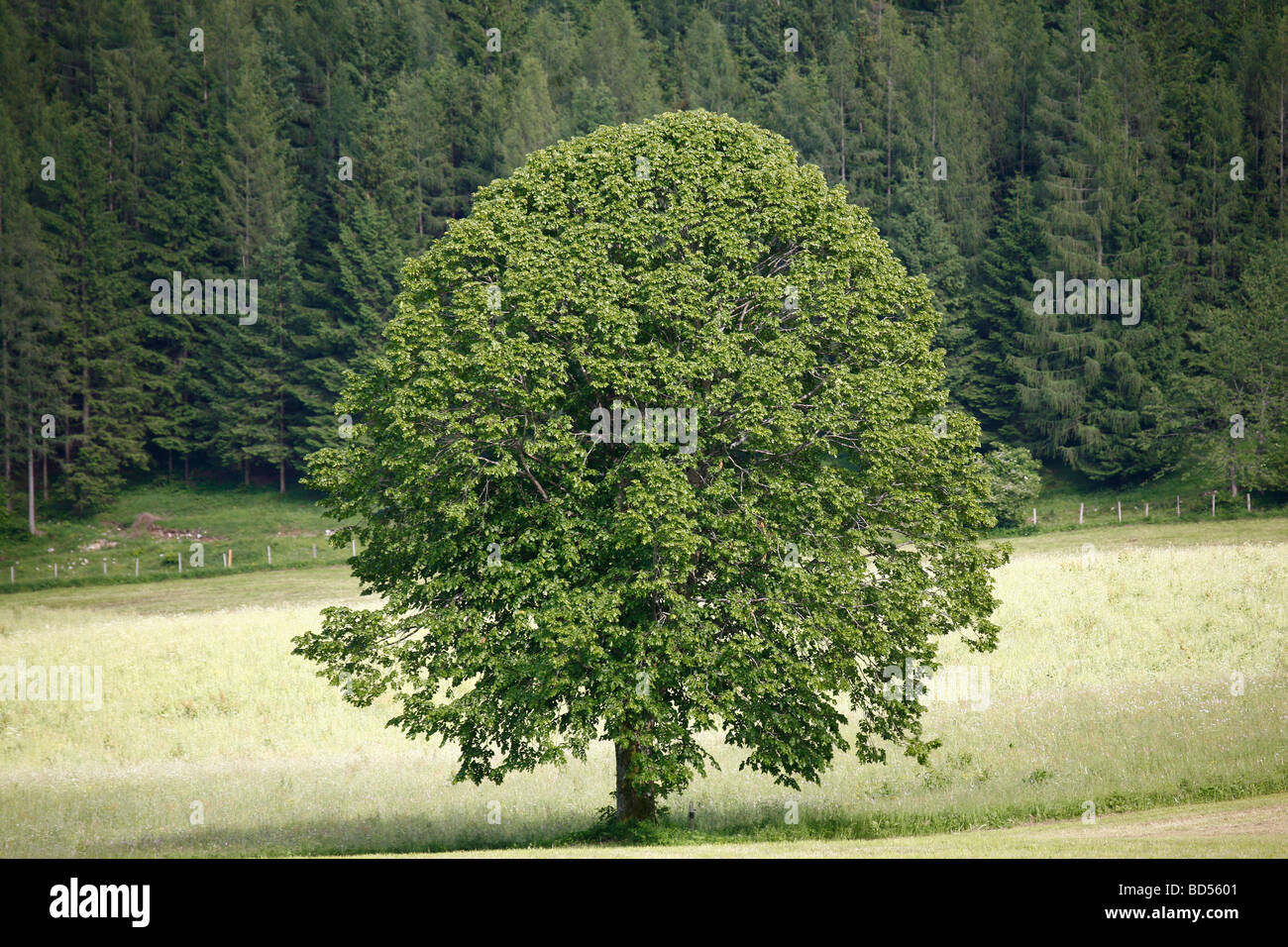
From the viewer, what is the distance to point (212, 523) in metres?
92.5

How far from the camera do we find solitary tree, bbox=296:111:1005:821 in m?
22.7

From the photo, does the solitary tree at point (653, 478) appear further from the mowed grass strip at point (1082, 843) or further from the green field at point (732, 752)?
the green field at point (732, 752)

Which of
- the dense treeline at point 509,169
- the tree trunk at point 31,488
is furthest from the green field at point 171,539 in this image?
the dense treeline at point 509,169

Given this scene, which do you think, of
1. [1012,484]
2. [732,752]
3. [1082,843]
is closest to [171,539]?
[1012,484]

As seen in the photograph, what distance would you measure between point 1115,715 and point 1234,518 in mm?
48389

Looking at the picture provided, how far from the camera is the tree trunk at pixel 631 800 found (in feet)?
82.1

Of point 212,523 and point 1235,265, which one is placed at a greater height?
point 1235,265

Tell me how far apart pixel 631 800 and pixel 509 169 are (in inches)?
3521

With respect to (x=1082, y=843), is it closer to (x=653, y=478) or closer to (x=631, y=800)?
(x=653, y=478)

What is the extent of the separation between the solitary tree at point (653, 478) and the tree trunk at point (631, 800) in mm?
54

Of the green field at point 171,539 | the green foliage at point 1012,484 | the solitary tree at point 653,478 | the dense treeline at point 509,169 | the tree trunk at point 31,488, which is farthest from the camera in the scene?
the dense treeline at point 509,169

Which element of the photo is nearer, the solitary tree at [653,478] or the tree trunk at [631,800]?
the solitary tree at [653,478]
